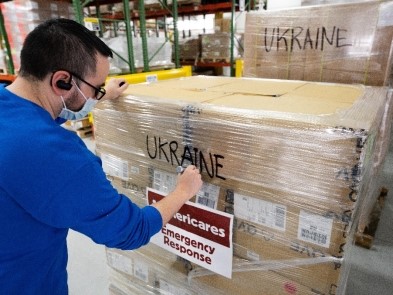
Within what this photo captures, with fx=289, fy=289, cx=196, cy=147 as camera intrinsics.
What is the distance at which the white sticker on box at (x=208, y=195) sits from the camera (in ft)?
3.61

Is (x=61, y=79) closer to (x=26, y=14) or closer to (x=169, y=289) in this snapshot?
(x=169, y=289)

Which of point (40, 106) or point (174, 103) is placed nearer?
point (40, 106)

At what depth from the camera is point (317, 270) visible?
3.18 ft

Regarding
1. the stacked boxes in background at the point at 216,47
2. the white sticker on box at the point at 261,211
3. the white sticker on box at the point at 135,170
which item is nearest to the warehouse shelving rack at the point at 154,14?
the stacked boxes in background at the point at 216,47

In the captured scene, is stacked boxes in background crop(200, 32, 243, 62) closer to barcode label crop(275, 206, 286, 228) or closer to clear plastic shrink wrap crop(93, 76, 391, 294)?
clear plastic shrink wrap crop(93, 76, 391, 294)

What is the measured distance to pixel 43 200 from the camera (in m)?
0.80

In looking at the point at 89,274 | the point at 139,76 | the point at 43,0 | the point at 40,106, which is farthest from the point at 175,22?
the point at 40,106

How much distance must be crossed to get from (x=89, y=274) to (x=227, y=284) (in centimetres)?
137

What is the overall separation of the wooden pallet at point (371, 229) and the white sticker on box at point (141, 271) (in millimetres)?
1655

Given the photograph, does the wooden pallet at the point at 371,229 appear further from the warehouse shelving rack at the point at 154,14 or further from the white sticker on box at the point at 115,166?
the warehouse shelving rack at the point at 154,14

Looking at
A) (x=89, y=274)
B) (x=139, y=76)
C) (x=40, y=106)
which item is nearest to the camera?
(x=40, y=106)

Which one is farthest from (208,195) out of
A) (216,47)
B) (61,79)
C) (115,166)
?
(216,47)

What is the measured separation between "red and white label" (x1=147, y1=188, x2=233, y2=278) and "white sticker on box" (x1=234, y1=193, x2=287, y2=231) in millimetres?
61

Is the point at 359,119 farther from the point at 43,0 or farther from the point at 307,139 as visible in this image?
the point at 43,0
